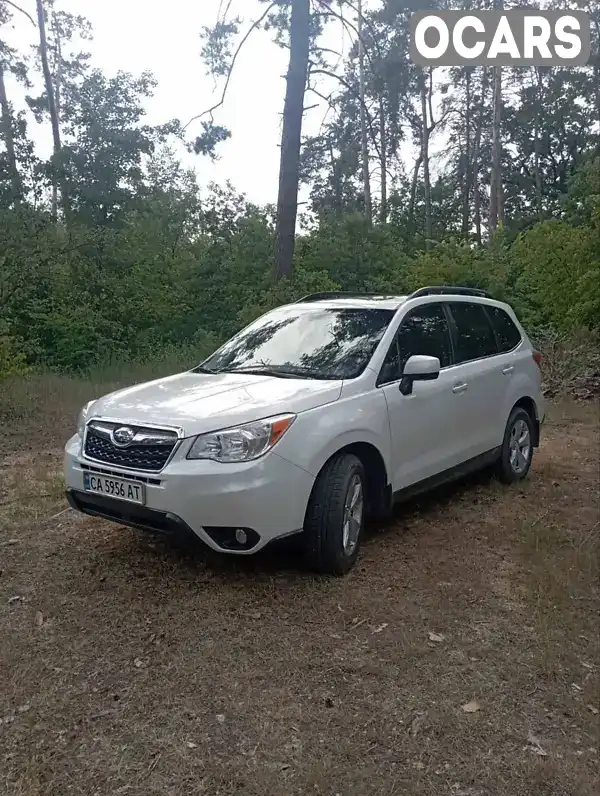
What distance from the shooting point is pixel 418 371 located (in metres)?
4.75

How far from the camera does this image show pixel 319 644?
3.64m

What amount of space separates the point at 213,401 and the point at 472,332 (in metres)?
2.67

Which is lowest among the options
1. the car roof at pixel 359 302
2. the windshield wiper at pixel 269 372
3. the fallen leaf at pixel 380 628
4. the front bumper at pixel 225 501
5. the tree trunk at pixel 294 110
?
the fallen leaf at pixel 380 628

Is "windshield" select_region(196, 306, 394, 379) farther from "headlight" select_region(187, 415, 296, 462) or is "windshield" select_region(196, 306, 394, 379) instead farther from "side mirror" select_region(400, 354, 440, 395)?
"headlight" select_region(187, 415, 296, 462)

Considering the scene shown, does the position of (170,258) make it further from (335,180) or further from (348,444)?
(335,180)

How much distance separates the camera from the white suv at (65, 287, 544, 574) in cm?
392

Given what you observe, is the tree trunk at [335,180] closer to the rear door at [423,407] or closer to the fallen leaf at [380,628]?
the rear door at [423,407]

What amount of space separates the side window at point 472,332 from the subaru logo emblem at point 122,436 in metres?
2.72

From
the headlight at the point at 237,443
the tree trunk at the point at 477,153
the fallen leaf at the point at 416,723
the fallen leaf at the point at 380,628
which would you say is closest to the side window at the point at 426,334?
the headlight at the point at 237,443

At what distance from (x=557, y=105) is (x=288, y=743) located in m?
37.3

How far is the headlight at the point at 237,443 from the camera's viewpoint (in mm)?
3920

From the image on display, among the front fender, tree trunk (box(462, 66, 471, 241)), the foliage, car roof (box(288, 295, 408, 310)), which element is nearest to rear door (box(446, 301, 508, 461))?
car roof (box(288, 295, 408, 310))

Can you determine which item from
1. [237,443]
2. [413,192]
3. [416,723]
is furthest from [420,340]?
[413,192]

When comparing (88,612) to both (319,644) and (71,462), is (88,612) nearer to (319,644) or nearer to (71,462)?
(71,462)
